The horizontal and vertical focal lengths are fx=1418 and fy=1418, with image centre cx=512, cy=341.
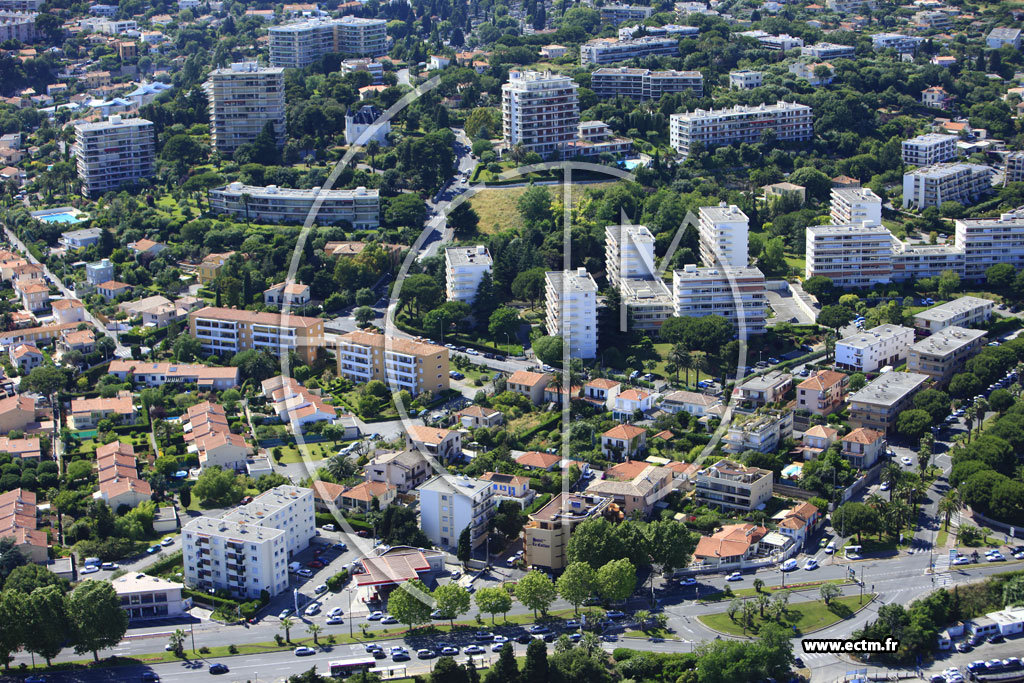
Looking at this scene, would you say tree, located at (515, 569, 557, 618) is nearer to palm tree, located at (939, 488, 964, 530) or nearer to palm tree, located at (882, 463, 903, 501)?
palm tree, located at (882, 463, 903, 501)

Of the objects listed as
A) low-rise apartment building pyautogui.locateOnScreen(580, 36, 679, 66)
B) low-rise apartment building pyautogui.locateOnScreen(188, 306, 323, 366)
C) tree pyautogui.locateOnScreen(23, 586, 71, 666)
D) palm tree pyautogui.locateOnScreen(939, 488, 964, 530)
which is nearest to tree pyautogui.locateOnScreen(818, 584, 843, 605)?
palm tree pyautogui.locateOnScreen(939, 488, 964, 530)

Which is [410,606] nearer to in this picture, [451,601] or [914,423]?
[451,601]

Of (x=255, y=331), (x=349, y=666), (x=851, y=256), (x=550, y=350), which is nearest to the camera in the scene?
(x=349, y=666)

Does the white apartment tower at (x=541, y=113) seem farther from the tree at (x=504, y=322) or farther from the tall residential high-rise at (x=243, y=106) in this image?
the tree at (x=504, y=322)

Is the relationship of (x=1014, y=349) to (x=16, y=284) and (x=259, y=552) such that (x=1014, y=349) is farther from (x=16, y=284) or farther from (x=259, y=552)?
(x=16, y=284)

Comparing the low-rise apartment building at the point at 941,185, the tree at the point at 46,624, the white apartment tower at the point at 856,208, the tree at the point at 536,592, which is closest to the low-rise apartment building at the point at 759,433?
the tree at the point at 536,592

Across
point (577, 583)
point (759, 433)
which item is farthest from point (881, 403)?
point (577, 583)

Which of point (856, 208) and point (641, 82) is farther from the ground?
point (641, 82)
